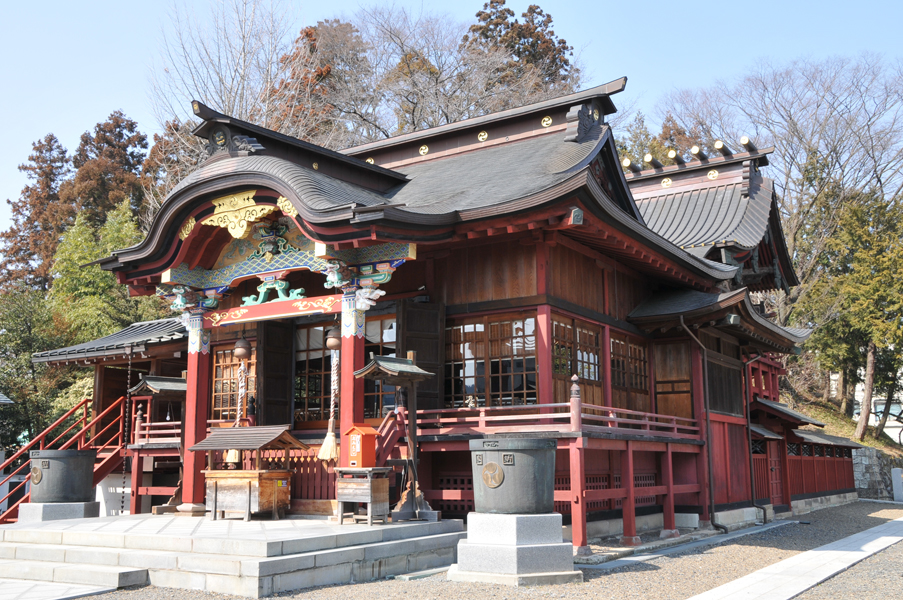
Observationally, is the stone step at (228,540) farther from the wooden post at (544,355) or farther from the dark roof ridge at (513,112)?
the dark roof ridge at (513,112)

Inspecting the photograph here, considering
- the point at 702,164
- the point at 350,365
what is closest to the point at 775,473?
the point at 702,164

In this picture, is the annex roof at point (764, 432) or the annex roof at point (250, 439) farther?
the annex roof at point (764, 432)

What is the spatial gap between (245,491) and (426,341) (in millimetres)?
3667

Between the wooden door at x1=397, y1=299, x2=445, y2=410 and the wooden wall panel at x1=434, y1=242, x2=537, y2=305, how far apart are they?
0.47m

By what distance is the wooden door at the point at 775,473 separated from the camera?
20269 mm

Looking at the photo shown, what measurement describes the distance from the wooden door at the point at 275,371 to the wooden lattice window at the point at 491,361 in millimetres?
3052

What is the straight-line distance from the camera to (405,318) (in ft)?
41.3

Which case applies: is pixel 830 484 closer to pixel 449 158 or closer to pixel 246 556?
pixel 449 158

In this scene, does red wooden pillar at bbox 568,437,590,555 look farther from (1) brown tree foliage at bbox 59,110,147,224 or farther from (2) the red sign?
(1) brown tree foliage at bbox 59,110,147,224

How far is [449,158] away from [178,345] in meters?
7.39

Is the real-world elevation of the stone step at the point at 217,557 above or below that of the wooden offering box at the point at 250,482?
below

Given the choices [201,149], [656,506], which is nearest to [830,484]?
[656,506]

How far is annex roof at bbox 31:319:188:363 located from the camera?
16547mm

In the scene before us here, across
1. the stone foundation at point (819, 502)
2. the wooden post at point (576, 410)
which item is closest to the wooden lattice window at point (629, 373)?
the wooden post at point (576, 410)
